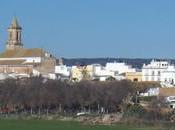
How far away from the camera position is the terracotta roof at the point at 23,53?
4656 inches

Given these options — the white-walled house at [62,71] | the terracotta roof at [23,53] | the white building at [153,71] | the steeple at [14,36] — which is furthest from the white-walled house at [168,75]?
the steeple at [14,36]

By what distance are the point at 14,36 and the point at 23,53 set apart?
4338mm

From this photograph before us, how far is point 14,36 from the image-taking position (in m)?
122

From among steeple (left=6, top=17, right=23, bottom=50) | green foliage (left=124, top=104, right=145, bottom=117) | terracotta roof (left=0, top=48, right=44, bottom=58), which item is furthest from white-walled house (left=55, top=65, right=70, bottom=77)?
green foliage (left=124, top=104, right=145, bottom=117)

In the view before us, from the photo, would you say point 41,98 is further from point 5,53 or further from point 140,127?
point 5,53

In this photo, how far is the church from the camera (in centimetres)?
11669

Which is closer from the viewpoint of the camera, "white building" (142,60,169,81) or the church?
"white building" (142,60,169,81)

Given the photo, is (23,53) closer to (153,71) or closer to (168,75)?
(153,71)

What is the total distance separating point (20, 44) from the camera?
124 meters

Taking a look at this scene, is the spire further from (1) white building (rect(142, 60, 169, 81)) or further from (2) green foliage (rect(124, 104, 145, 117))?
(2) green foliage (rect(124, 104, 145, 117))

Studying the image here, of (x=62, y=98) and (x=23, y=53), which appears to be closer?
(x=62, y=98)

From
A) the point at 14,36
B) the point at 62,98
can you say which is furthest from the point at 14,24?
the point at 62,98

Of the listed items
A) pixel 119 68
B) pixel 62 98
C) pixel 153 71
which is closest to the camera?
pixel 62 98

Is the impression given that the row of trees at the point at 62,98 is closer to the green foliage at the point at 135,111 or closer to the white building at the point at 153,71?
the green foliage at the point at 135,111
